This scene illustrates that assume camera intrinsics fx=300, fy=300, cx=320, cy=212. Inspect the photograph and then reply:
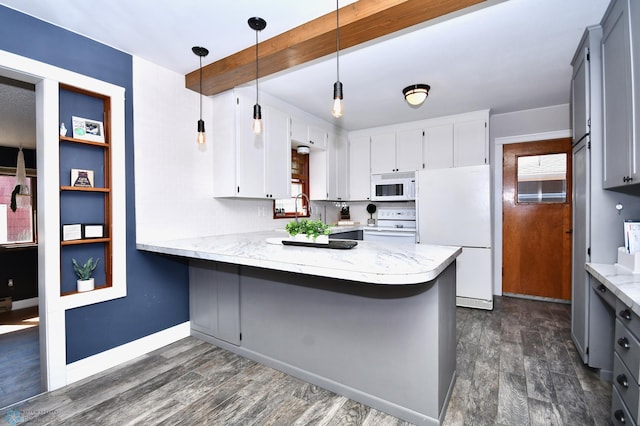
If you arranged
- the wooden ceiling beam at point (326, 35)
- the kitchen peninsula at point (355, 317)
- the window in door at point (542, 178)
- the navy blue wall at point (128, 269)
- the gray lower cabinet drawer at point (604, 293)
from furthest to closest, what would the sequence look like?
the window in door at point (542, 178)
the navy blue wall at point (128, 269)
the gray lower cabinet drawer at point (604, 293)
the wooden ceiling beam at point (326, 35)
the kitchen peninsula at point (355, 317)

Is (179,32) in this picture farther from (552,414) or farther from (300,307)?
(552,414)

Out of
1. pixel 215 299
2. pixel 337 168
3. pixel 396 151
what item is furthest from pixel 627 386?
pixel 337 168

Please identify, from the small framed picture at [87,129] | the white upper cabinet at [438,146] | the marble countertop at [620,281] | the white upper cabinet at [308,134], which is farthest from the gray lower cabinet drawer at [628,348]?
the small framed picture at [87,129]

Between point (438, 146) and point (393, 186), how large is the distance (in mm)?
804

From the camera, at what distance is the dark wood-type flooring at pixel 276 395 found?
1.74 m

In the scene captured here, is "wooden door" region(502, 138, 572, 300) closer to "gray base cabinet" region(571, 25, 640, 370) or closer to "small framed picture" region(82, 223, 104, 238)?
"gray base cabinet" region(571, 25, 640, 370)

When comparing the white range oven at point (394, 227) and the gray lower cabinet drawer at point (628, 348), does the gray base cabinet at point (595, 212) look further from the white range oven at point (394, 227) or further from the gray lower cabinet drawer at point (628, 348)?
the white range oven at point (394, 227)

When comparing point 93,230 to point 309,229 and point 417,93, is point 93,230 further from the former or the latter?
point 417,93

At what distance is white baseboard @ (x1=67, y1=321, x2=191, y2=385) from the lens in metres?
2.18

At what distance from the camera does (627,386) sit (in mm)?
1430

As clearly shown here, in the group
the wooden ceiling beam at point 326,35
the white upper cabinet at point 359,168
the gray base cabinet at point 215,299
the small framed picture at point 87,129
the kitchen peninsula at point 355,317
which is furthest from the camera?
the white upper cabinet at point 359,168

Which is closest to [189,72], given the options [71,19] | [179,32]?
[179,32]

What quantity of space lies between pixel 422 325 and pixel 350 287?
46 cm

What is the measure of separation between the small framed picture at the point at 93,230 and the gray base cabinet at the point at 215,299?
797 millimetres
